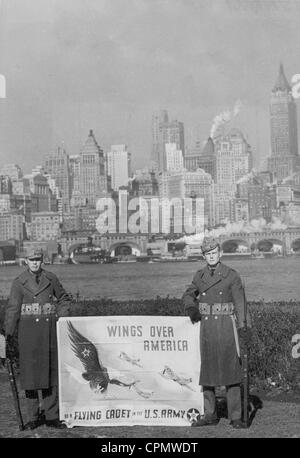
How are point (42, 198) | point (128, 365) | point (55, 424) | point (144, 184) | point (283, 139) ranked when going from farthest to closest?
point (42, 198)
point (283, 139)
point (144, 184)
point (128, 365)
point (55, 424)

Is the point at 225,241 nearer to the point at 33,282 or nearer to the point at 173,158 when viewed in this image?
the point at 173,158

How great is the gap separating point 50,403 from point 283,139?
573cm

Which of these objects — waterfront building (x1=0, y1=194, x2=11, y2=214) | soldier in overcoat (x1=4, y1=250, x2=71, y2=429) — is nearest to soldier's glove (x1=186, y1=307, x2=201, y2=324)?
soldier in overcoat (x1=4, y1=250, x2=71, y2=429)

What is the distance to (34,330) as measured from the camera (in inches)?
199

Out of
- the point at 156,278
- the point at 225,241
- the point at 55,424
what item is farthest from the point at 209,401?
the point at 225,241

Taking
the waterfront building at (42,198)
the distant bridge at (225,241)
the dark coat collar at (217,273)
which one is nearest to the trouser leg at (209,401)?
the dark coat collar at (217,273)

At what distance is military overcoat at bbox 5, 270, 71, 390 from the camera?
501 cm

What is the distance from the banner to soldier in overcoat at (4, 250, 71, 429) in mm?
93

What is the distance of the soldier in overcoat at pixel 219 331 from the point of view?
492 centimetres

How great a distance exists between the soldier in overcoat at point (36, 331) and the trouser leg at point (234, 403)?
1290 mm

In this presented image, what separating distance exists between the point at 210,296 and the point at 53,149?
185 inches

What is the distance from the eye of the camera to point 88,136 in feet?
30.2

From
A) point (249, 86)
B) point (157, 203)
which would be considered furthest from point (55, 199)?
point (249, 86)
